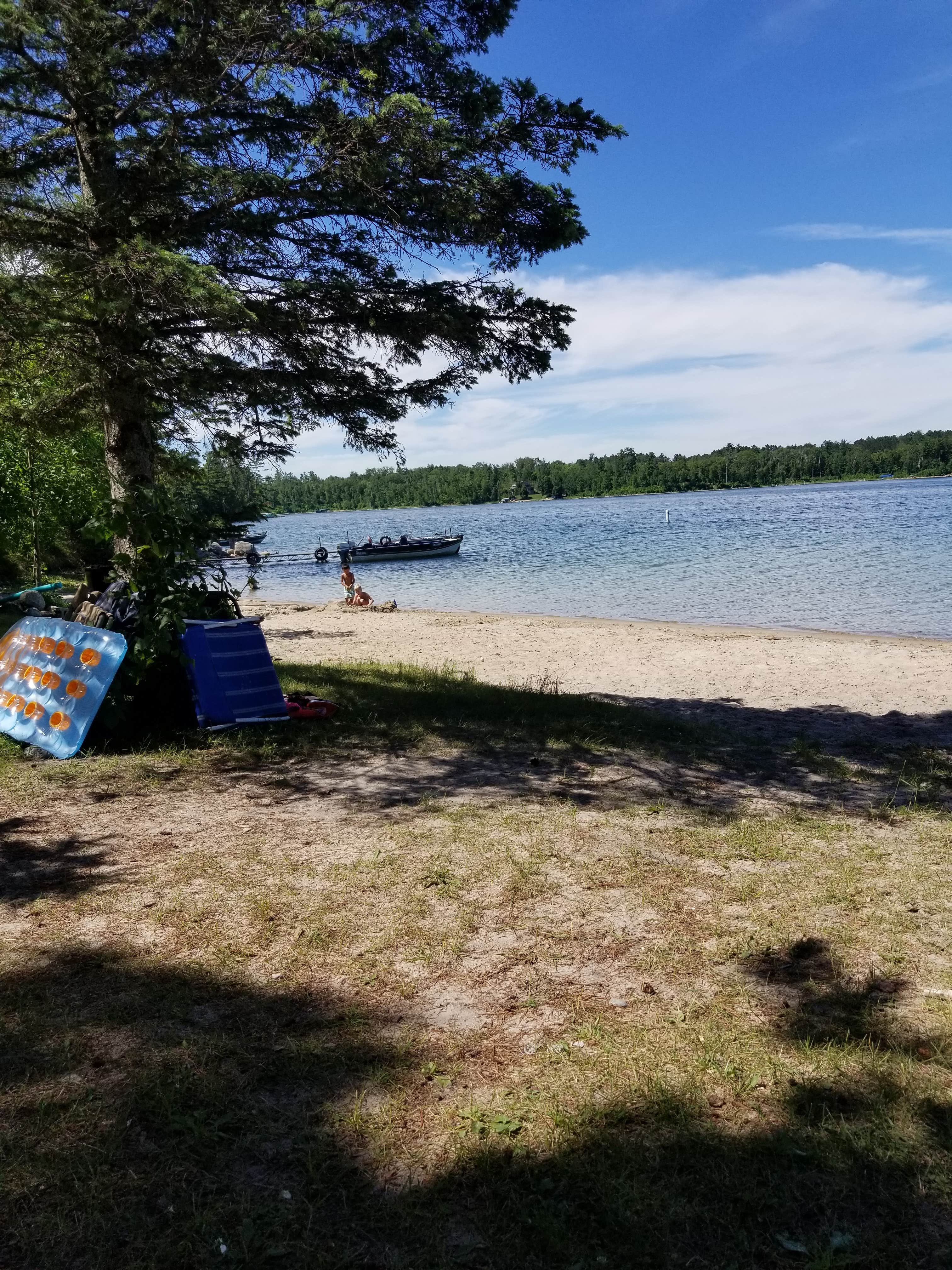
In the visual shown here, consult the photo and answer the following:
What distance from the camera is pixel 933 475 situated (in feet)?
586

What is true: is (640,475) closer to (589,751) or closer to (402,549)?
(402,549)

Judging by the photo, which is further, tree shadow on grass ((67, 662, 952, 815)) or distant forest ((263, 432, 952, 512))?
distant forest ((263, 432, 952, 512))

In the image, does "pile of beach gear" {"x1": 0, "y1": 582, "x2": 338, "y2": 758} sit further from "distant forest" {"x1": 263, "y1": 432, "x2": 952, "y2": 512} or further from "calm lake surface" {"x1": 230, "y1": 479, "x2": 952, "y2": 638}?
"distant forest" {"x1": 263, "y1": 432, "x2": 952, "y2": 512}

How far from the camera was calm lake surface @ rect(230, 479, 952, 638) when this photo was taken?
26.3m

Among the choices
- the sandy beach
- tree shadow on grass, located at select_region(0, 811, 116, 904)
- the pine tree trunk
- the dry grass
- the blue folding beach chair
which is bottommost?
the sandy beach

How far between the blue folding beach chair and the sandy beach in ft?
16.7

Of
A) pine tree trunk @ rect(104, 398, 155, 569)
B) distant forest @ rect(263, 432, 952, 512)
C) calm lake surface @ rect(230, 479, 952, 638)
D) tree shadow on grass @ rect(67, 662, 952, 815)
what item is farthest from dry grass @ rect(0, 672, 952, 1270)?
distant forest @ rect(263, 432, 952, 512)

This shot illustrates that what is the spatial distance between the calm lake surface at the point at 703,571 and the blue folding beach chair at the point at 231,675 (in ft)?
59.9

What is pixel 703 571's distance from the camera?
38.1 m

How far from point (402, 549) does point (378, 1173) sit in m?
53.5

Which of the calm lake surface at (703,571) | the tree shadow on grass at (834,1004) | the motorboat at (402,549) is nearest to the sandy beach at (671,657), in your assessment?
the calm lake surface at (703,571)

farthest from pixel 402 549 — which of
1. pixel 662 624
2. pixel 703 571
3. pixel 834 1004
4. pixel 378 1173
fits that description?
pixel 378 1173

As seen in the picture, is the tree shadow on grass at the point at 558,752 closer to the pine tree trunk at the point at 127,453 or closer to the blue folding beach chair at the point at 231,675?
the blue folding beach chair at the point at 231,675

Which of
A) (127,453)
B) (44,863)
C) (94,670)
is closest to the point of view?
(44,863)
